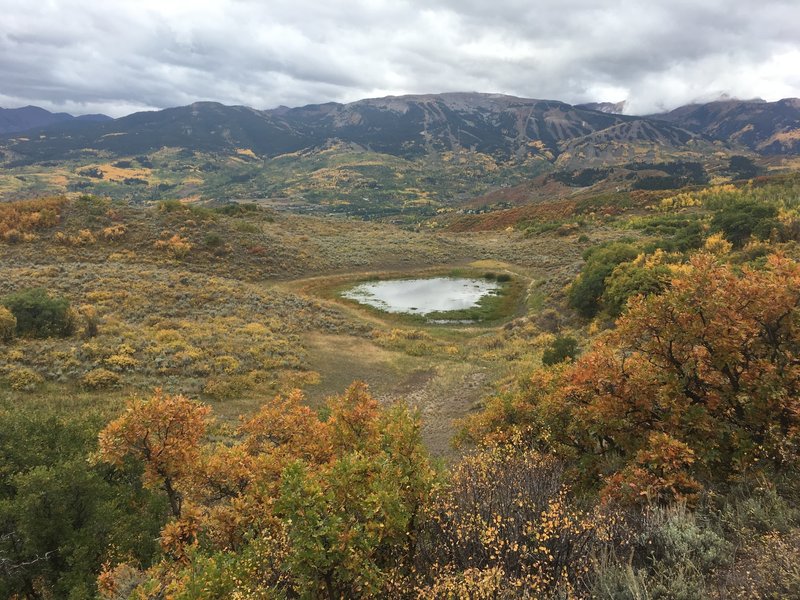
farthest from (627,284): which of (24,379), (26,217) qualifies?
(26,217)

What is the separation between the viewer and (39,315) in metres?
27.3

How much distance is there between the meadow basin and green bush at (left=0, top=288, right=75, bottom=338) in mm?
28027

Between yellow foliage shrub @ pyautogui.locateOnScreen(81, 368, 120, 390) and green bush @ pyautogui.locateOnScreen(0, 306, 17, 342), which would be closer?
yellow foliage shrub @ pyautogui.locateOnScreen(81, 368, 120, 390)

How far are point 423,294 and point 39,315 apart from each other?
38.1 metres

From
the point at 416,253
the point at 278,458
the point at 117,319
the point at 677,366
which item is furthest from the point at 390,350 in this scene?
the point at 416,253

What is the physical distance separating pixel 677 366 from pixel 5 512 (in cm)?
1514

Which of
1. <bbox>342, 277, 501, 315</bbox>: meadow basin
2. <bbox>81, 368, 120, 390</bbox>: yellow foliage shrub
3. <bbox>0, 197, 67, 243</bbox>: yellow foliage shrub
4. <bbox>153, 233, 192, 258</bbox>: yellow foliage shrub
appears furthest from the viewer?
<bbox>153, 233, 192, 258</bbox>: yellow foliage shrub

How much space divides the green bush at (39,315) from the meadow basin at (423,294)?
92.0 ft

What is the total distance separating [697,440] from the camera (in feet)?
28.0

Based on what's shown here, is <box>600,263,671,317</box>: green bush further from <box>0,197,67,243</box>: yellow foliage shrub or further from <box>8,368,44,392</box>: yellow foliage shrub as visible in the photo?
<box>0,197,67,243</box>: yellow foliage shrub

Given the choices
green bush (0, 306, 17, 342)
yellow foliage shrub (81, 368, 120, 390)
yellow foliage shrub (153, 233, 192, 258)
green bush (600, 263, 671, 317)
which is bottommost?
yellow foliage shrub (81, 368, 120, 390)

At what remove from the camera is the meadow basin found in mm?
49375

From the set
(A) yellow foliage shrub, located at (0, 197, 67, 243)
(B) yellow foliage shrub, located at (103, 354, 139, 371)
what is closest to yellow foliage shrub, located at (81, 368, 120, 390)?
(B) yellow foliage shrub, located at (103, 354, 139, 371)

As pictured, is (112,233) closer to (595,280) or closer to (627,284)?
(595,280)
